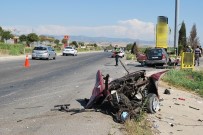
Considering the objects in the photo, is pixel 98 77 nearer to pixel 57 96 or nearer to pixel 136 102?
pixel 136 102


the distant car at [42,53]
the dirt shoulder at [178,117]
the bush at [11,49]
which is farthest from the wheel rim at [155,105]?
the bush at [11,49]

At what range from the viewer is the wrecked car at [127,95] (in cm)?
988

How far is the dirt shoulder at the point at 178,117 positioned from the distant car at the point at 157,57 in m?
16.5

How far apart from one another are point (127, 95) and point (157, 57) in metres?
22.2

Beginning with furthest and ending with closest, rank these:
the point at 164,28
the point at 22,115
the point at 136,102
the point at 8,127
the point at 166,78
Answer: the point at 164,28 → the point at 166,78 → the point at 136,102 → the point at 22,115 → the point at 8,127

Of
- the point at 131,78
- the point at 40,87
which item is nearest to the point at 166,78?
the point at 40,87

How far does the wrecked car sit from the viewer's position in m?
9.88

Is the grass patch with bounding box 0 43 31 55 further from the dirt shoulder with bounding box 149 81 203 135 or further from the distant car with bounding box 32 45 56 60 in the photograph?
the dirt shoulder with bounding box 149 81 203 135

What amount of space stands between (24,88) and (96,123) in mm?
7054

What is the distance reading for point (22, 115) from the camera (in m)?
9.92

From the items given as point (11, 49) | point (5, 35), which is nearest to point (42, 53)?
point (11, 49)

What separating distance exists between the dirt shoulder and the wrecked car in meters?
0.45

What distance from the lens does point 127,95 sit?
10797 millimetres

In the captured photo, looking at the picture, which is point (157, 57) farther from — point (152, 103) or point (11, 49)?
point (11, 49)
